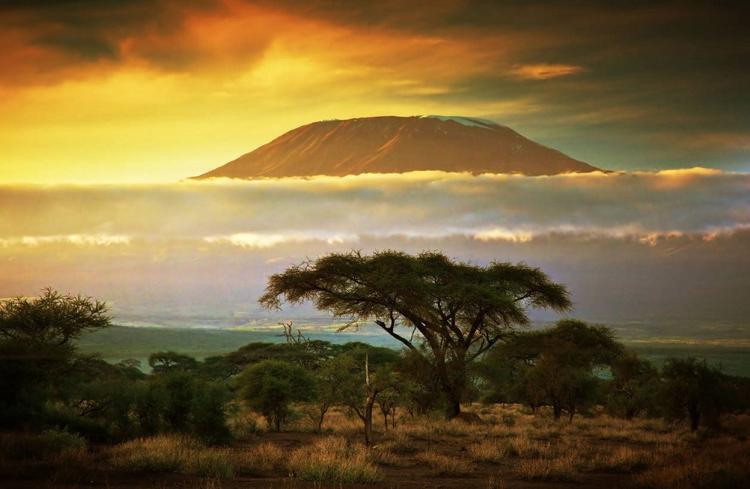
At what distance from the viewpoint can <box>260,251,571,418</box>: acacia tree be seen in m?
38.8

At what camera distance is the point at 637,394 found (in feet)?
157

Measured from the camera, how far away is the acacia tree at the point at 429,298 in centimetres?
3884

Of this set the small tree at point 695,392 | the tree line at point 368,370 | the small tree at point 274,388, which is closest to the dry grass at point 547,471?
the tree line at point 368,370

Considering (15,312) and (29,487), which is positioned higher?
(15,312)

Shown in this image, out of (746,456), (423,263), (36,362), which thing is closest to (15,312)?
(36,362)

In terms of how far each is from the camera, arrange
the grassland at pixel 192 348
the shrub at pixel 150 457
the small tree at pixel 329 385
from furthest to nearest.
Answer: the grassland at pixel 192 348 < the small tree at pixel 329 385 < the shrub at pixel 150 457

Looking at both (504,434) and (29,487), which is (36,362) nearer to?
(29,487)

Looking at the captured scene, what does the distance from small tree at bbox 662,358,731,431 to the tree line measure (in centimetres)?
5

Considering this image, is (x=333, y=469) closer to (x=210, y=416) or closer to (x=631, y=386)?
(x=210, y=416)

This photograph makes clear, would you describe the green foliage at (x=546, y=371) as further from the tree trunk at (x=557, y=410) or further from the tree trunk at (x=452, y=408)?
the tree trunk at (x=452, y=408)

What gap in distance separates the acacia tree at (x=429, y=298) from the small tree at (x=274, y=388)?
355 centimetres

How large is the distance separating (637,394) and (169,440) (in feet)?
104

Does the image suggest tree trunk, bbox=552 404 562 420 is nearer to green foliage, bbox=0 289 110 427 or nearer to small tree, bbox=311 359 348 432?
small tree, bbox=311 359 348 432

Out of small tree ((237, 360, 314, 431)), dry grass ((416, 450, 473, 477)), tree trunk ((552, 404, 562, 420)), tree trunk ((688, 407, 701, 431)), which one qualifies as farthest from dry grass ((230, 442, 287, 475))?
tree trunk ((552, 404, 562, 420))
